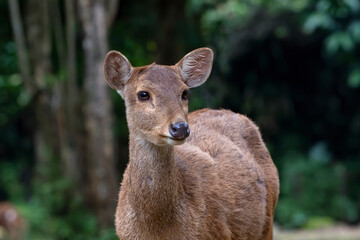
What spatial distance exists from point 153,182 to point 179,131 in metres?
0.62

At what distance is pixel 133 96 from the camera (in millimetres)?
5289

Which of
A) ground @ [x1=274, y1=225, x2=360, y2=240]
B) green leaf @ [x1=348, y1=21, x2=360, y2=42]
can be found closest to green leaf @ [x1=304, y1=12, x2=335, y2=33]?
green leaf @ [x1=348, y1=21, x2=360, y2=42]

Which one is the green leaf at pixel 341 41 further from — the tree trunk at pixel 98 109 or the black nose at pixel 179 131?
the black nose at pixel 179 131

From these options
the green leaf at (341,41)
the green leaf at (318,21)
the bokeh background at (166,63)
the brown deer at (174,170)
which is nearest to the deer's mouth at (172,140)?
the brown deer at (174,170)

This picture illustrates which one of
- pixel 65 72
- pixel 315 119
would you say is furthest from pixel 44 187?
pixel 315 119

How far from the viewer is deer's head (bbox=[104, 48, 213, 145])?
491 cm

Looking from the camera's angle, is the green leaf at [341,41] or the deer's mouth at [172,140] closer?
the deer's mouth at [172,140]

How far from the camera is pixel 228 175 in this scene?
5.95 m

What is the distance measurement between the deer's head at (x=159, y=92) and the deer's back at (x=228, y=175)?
2.08 ft

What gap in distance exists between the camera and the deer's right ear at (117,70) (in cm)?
539

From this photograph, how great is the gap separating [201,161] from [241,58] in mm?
12475

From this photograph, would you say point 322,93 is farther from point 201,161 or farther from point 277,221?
point 201,161

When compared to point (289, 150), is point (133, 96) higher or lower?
higher

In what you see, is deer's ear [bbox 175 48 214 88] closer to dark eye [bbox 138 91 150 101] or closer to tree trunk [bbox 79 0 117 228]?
dark eye [bbox 138 91 150 101]
